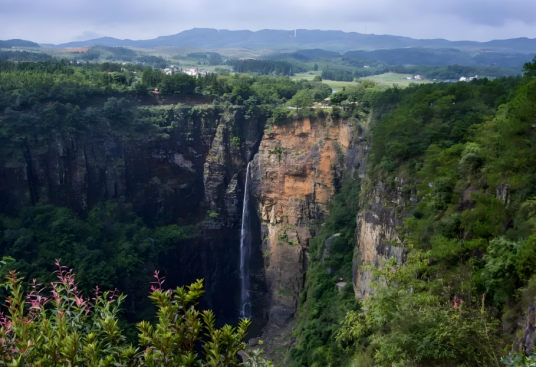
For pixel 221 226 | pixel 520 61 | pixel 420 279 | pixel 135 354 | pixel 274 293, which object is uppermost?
pixel 520 61

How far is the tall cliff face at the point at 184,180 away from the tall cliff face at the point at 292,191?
3048 mm

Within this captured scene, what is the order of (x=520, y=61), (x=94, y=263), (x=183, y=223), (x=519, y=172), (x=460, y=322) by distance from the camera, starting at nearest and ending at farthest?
1. (x=460, y=322)
2. (x=519, y=172)
3. (x=94, y=263)
4. (x=183, y=223)
5. (x=520, y=61)

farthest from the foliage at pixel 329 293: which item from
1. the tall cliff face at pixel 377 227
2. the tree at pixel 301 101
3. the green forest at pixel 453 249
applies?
the tree at pixel 301 101

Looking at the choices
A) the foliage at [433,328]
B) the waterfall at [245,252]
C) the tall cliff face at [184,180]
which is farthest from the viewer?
the waterfall at [245,252]

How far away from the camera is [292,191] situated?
4134 cm

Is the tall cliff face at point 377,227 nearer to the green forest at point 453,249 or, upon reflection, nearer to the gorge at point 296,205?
the gorge at point 296,205

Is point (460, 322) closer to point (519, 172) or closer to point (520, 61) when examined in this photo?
point (519, 172)

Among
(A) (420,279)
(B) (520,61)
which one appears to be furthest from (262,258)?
(B) (520,61)

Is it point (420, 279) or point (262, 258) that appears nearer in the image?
point (420, 279)

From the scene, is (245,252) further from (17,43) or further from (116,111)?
(17,43)

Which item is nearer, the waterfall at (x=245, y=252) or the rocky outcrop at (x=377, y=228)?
the rocky outcrop at (x=377, y=228)

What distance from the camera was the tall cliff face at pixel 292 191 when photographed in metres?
39.6

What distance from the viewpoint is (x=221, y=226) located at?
44.5 metres

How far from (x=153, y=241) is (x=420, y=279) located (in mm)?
28915
